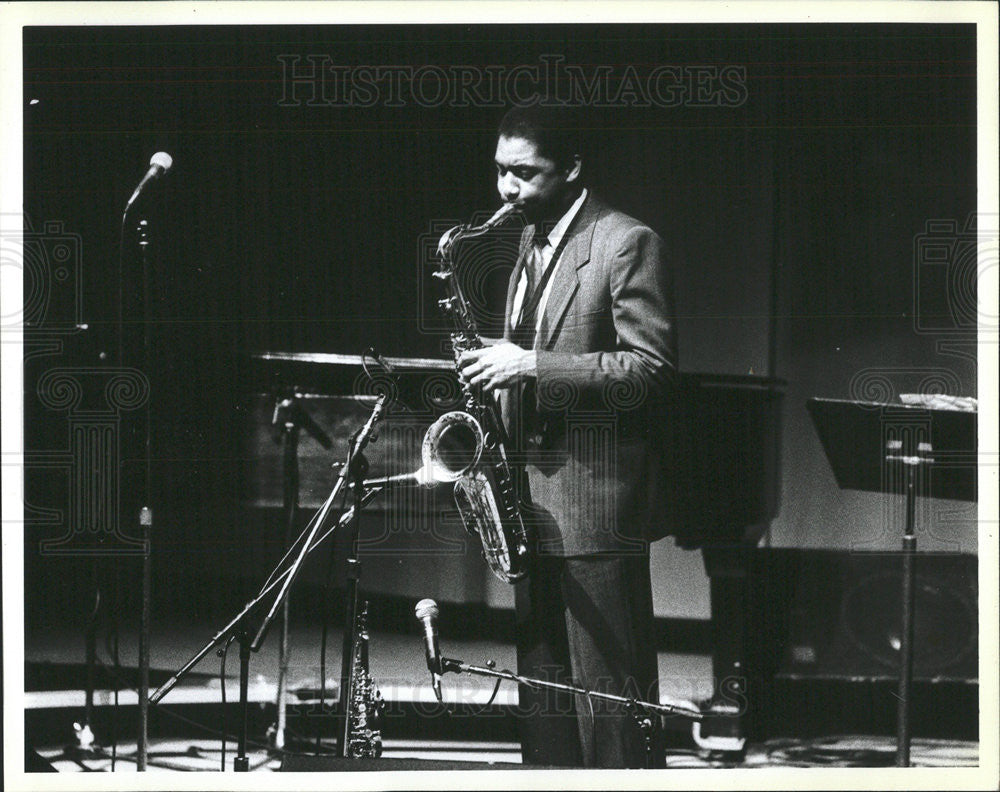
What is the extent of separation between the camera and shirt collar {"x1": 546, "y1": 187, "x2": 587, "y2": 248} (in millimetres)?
3133

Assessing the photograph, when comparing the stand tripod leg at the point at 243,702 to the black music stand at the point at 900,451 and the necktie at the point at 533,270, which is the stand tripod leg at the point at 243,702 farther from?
the black music stand at the point at 900,451

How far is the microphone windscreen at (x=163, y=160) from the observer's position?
319 centimetres

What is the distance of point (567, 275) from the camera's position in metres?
3.09

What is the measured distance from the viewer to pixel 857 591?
10.5 feet

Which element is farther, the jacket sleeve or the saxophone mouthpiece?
the saxophone mouthpiece

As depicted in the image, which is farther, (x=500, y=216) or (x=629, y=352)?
(x=500, y=216)

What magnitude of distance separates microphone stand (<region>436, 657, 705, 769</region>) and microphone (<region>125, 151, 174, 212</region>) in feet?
6.04

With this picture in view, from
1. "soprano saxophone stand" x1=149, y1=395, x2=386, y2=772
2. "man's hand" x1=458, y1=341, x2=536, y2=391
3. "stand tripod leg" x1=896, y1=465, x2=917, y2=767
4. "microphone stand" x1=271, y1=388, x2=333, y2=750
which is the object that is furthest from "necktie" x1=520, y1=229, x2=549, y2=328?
"stand tripod leg" x1=896, y1=465, x2=917, y2=767

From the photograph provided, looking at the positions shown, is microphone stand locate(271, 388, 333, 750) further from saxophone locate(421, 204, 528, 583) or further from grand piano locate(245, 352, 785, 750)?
saxophone locate(421, 204, 528, 583)

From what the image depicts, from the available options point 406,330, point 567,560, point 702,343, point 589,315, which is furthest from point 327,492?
point 702,343

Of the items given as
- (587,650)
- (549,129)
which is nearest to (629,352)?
(549,129)

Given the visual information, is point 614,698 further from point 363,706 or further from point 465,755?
point 363,706

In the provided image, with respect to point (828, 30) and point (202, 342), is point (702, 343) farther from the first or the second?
point (202, 342)

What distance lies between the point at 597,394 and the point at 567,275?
0.39 meters
